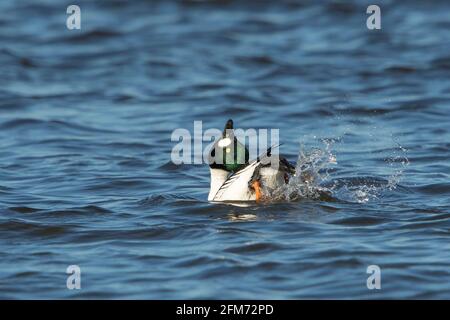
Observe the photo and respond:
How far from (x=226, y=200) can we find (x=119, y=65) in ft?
28.7

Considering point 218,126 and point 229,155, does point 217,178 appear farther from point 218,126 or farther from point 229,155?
point 218,126

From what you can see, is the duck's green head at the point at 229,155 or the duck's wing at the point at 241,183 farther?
the duck's green head at the point at 229,155

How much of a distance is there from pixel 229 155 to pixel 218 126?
454 cm

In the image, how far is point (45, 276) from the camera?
7492mm

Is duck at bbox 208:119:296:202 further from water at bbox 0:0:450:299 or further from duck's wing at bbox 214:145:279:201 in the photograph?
water at bbox 0:0:450:299

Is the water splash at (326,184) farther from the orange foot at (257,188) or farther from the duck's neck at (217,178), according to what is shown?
the duck's neck at (217,178)

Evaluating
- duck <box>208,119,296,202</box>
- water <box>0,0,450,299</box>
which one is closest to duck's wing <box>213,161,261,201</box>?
duck <box>208,119,296,202</box>

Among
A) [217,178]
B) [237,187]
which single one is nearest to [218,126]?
[217,178]

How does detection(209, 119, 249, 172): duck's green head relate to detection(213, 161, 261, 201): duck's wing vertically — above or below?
above

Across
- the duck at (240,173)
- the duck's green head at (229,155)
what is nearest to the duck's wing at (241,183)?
the duck at (240,173)

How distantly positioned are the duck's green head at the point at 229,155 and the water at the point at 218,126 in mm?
394

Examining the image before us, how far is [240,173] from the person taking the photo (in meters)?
8.80

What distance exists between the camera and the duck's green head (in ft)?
29.5

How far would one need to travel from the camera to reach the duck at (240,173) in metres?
8.77
